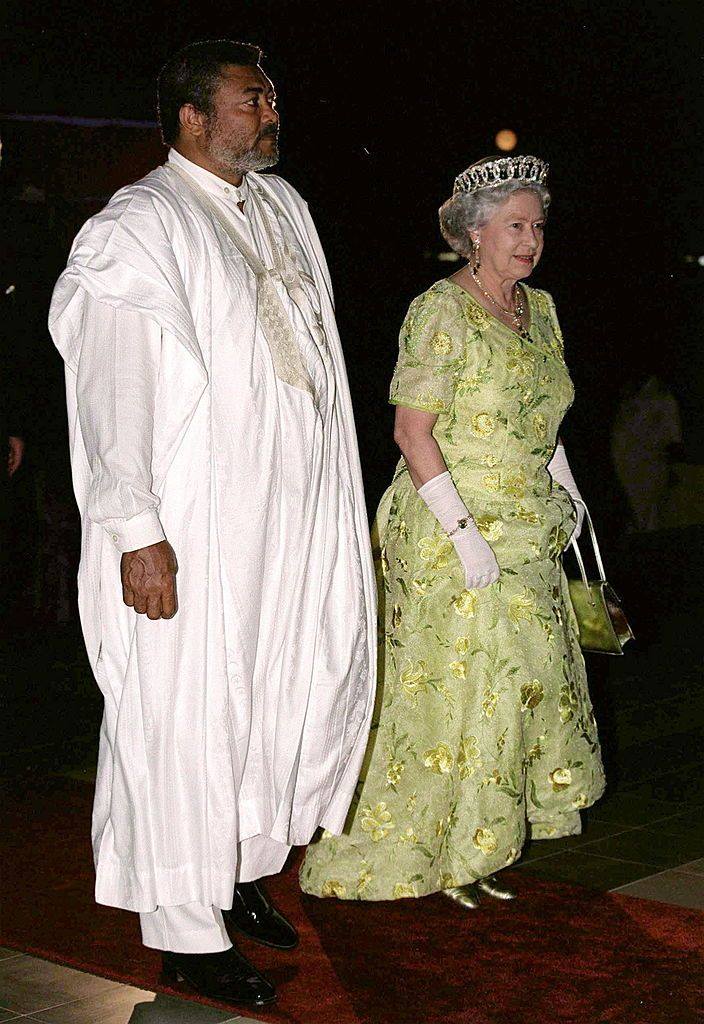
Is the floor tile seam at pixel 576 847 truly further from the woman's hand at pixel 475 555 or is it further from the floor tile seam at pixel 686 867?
the woman's hand at pixel 475 555

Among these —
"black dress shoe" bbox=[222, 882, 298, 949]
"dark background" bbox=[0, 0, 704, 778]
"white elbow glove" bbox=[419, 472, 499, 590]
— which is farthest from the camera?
"dark background" bbox=[0, 0, 704, 778]

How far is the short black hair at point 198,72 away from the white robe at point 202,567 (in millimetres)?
138

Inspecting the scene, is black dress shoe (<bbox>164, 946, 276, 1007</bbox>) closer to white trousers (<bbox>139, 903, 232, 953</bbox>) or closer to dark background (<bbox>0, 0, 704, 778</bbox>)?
white trousers (<bbox>139, 903, 232, 953</bbox>)

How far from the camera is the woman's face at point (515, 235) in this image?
3.18m

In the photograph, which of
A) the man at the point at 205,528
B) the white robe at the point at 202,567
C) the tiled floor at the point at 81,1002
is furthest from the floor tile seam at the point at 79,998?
the white robe at the point at 202,567

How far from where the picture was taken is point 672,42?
7.43m

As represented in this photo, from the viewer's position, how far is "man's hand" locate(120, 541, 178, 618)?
94.6 inches

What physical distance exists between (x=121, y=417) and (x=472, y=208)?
3.84ft

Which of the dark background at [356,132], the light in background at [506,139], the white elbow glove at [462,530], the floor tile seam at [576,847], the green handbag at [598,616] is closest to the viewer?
the white elbow glove at [462,530]

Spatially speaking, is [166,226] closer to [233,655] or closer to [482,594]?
[233,655]

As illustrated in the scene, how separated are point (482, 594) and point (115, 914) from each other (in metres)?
1.05


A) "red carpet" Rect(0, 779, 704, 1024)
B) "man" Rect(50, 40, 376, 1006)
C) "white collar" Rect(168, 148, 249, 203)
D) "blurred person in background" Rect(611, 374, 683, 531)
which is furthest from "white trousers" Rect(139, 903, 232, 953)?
"blurred person in background" Rect(611, 374, 683, 531)

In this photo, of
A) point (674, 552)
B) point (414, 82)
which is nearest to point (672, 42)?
point (414, 82)

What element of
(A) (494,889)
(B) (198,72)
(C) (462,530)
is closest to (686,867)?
(A) (494,889)
